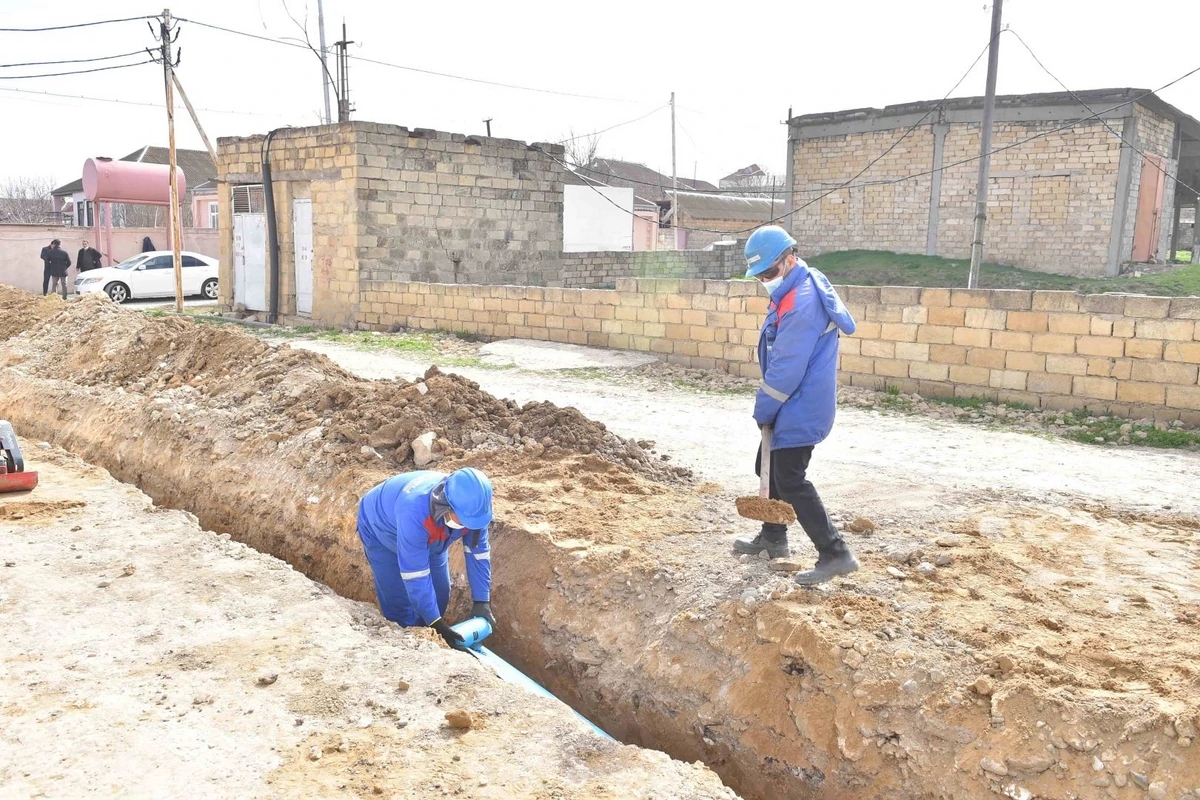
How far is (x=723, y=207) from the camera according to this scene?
3866cm

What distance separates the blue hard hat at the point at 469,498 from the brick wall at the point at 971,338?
621cm

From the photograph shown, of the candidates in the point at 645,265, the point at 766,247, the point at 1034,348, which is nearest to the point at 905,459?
the point at 1034,348

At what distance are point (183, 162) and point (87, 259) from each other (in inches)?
908

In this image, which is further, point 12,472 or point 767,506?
point 12,472

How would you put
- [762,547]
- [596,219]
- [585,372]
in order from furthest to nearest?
[596,219], [585,372], [762,547]

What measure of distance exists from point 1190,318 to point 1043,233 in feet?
51.4

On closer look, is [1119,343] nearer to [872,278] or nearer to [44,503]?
[44,503]

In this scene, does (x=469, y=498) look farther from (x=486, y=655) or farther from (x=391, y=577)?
(x=391, y=577)

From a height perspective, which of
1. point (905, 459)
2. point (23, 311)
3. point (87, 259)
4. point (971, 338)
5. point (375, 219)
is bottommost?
point (905, 459)

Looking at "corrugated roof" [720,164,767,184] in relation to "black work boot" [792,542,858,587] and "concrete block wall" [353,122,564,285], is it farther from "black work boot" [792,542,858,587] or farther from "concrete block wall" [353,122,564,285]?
"black work boot" [792,542,858,587]

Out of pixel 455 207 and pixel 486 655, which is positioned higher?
pixel 455 207

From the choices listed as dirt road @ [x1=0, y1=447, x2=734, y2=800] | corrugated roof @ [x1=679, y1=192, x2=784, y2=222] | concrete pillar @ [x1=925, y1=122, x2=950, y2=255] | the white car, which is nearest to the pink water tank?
the white car

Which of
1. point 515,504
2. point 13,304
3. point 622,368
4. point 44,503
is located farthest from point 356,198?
point 515,504

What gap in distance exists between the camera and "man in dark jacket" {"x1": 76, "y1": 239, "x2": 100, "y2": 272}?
76.0 ft
